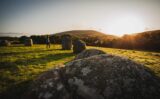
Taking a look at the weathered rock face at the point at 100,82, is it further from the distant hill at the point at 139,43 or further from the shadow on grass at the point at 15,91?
the distant hill at the point at 139,43

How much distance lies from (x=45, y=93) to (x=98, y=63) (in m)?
2.08

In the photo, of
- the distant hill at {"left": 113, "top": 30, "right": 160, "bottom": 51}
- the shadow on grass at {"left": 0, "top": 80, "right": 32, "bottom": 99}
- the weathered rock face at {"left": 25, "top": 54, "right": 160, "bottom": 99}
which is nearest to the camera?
the weathered rock face at {"left": 25, "top": 54, "right": 160, "bottom": 99}

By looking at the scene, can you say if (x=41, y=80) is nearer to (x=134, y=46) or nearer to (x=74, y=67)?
(x=74, y=67)

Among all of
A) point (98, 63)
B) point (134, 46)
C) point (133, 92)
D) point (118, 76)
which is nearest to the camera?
point (133, 92)

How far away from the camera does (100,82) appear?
5289mm

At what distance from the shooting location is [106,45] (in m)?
40.7

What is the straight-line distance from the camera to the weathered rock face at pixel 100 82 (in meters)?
5.07

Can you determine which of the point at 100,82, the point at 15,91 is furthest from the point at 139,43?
the point at 100,82

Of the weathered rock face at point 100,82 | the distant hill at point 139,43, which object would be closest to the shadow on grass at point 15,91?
the weathered rock face at point 100,82

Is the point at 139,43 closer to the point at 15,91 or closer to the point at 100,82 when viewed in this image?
the point at 15,91

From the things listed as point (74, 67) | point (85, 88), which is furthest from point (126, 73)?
point (74, 67)

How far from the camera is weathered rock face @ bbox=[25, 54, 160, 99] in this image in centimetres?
507

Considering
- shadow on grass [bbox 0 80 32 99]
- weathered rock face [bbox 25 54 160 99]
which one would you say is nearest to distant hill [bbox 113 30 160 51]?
weathered rock face [bbox 25 54 160 99]

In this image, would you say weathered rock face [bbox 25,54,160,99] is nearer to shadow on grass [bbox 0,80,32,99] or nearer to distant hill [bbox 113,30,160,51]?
shadow on grass [bbox 0,80,32,99]
